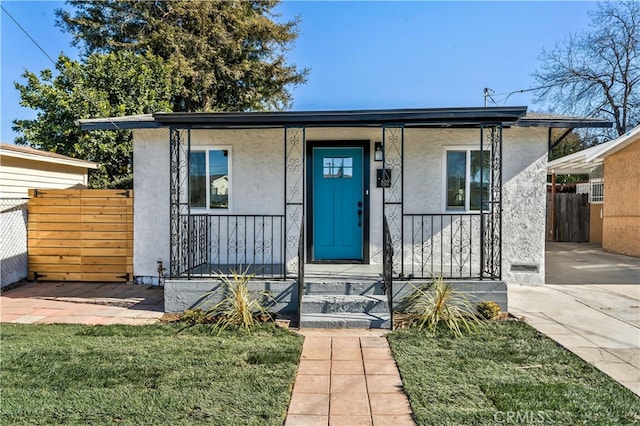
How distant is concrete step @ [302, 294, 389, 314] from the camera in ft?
17.0

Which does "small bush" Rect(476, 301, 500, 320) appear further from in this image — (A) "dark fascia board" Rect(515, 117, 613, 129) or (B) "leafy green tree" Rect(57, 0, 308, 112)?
(B) "leafy green tree" Rect(57, 0, 308, 112)

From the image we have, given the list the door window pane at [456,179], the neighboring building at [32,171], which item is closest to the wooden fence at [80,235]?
the neighboring building at [32,171]

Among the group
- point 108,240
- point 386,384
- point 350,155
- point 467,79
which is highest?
point 467,79

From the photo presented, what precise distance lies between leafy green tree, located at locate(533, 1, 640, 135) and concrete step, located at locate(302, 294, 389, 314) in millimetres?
22748

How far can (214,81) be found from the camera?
15.3 meters

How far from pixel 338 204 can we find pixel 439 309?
2781mm


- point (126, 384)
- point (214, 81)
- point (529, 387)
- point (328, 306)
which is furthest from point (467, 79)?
point (126, 384)

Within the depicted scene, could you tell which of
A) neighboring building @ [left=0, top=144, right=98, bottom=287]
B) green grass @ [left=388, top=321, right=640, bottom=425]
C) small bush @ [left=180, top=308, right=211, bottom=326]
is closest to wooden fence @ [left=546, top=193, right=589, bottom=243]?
green grass @ [left=388, top=321, right=640, bottom=425]

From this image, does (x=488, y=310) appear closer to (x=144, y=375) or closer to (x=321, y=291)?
(x=321, y=291)

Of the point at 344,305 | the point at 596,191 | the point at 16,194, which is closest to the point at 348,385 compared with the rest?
the point at 344,305

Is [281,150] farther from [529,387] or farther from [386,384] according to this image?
[529,387]

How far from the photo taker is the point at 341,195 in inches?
275

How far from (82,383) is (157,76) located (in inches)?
449

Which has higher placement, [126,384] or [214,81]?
[214,81]
